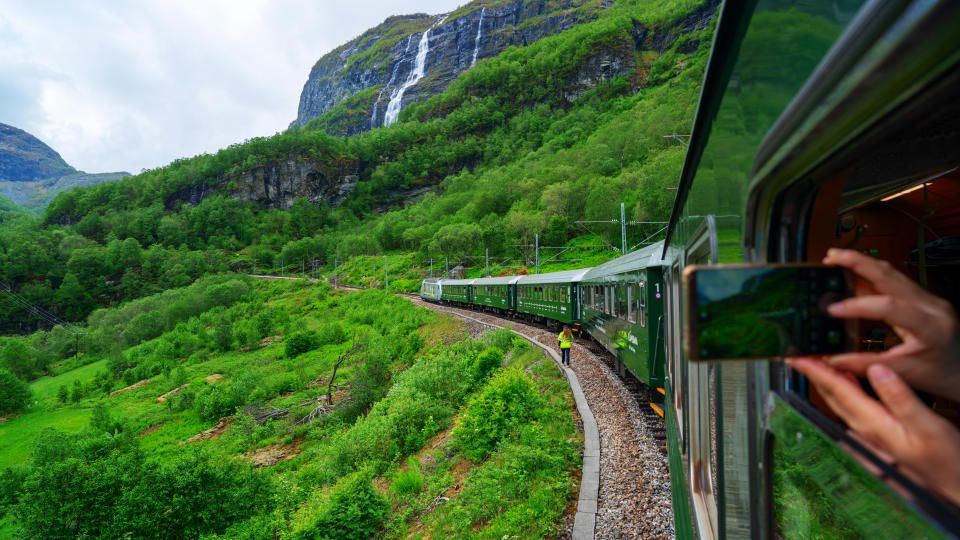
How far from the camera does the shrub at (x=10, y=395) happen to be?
34.8 meters

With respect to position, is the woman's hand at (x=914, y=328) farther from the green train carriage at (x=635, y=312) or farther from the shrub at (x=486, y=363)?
the shrub at (x=486, y=363)

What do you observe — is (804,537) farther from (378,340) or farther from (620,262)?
(378,340)

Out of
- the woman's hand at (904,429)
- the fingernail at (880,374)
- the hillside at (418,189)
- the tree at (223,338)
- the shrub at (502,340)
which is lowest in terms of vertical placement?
the tree at (223,338)

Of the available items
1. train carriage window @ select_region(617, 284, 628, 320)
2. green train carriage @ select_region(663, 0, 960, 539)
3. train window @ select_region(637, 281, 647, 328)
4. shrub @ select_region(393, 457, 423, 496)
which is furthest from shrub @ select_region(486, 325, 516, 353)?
green train carriage @ select_region(663, 0, 960, 539)

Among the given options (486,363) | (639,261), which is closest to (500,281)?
(486,363)

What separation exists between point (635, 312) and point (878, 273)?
27.2 feet

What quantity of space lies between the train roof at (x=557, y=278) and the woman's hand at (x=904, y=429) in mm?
14697

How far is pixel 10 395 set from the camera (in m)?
35.1

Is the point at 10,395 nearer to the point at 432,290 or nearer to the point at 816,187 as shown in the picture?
the point at 432,290

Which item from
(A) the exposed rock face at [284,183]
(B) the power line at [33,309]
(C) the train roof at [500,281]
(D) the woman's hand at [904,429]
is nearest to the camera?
(D) the woman's hand at [904,429]

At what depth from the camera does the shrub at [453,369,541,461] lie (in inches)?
345

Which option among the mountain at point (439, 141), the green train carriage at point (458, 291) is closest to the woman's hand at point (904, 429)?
the green train carriage at point (458, 291)

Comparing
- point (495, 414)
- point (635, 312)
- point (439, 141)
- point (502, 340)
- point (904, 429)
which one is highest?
point (439, 141)

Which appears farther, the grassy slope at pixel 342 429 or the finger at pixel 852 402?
the grassy slope at pixel 342 429
